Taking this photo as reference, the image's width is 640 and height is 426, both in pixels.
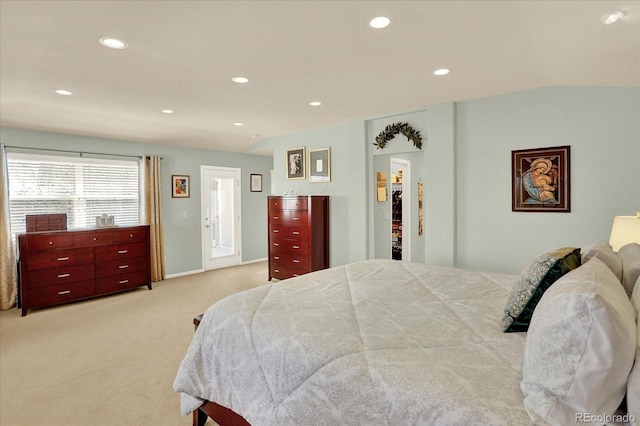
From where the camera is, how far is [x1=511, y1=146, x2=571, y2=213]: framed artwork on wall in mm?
3322

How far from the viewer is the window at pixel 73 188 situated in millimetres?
4574

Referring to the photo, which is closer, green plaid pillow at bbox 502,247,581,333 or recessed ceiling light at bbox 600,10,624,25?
green plaid pillow at bbox 502,247,581,333

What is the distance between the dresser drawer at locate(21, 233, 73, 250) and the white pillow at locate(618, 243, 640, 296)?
5571 mm

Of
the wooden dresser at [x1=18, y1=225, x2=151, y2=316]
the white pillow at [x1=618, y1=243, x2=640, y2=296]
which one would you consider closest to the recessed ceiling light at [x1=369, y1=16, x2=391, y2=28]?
the white pillow at [x1=618, y1=243, x2=640, y2=296]

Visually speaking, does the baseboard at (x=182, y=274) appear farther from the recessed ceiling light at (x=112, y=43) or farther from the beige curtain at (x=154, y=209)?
the recessed ceiling light at (x=112, y=43)

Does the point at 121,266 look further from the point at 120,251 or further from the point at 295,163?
the point at 295,163

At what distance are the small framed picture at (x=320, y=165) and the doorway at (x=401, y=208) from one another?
1.15m

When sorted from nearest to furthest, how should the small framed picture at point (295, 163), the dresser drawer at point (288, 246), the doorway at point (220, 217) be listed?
→ the dresser drawer at point (288, 246) < the small framed picture at point (295, 163) < the doorway at point (220, 217)

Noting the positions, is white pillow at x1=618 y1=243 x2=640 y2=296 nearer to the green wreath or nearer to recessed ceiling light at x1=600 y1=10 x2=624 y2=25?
recessed ceiling light at x1=600 y1=10 x2=624 y2=25

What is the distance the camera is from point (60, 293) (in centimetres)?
443

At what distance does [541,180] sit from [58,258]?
5.81 metres

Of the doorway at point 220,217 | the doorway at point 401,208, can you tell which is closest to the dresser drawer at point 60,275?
the doorway at point 220,217

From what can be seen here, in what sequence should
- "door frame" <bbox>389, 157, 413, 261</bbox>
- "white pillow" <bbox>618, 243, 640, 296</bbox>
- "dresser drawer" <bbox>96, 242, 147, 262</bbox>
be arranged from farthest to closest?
"door frame" <bbox>389, 157, 413, 261</bbox> < "dresser drawer" <bbox>96, 242, 147, 262</bbox> < "white pillow" <bbox>618, 243, 640, 296</bbox>

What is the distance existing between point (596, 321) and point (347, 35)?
2033mm
